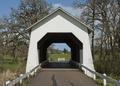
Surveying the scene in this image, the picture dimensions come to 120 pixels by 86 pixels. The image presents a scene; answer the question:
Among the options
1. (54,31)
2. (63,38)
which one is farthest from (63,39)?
(54,31)

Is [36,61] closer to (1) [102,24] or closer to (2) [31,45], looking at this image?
(2) [31,45]

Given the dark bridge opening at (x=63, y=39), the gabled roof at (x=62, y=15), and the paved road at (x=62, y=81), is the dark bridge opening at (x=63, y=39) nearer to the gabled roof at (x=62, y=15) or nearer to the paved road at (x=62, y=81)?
the gabled roof at (x=62, y=15)

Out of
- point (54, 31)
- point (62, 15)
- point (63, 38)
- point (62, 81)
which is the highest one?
point (62, 15)

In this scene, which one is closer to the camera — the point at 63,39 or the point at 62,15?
the point at 62,15

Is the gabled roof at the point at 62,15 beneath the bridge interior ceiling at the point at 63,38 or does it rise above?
above

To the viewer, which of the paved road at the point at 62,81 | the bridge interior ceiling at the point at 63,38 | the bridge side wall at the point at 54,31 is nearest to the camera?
the paved road at the point at 62,81

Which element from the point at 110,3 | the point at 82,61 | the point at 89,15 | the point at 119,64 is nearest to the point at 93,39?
the point at 89,15

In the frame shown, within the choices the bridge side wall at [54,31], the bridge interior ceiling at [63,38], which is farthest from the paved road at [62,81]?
the bridge interior ceiling at [63,38]

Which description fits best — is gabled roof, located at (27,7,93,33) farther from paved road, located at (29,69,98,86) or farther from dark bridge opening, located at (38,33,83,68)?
paved road, located at (29,69,98,86)

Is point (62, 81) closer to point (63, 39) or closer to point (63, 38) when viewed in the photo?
point (63, 38)

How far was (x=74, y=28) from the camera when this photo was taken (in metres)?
30.5

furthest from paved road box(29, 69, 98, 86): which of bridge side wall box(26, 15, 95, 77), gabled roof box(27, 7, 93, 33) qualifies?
gabled roof box(27, 7, 93, 33)

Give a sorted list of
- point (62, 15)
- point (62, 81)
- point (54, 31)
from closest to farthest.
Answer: point (62, 81) → point (54, 31) → point (62, 15)

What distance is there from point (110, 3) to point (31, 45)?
14726 mm
